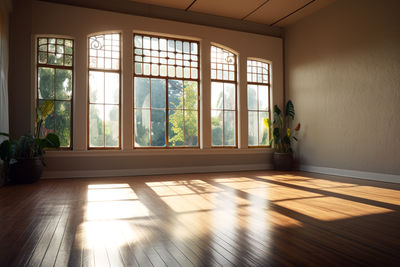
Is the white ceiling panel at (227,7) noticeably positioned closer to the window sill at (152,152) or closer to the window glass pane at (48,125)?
the window sill at (152,152)

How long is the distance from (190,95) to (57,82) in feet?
10.3

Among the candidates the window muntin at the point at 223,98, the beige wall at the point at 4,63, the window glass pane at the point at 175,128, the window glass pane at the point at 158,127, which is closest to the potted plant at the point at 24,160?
the beige wall at the point at 4,63

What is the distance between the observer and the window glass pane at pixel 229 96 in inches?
323

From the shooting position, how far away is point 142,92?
7.32m

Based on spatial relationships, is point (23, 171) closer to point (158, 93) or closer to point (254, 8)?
point (158, 93)

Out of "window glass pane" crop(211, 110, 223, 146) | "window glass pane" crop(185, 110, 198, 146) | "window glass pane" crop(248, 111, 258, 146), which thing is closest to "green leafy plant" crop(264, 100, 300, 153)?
"window glass pane" crop(248, 111, 258, 146)

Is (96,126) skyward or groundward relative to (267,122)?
groundward

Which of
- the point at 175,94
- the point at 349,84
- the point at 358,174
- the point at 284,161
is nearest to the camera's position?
the point at 358,174

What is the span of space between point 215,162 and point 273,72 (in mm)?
3202

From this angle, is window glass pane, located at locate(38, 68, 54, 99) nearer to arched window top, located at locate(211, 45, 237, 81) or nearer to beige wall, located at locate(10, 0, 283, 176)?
beige wall, located at locate(10, 0, 283, 176)

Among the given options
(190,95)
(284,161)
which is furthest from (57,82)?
(284,161)

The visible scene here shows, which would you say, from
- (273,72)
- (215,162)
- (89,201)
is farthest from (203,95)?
(89,201)

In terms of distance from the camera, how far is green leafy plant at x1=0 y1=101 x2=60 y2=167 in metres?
5.16

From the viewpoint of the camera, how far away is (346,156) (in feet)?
22.2
